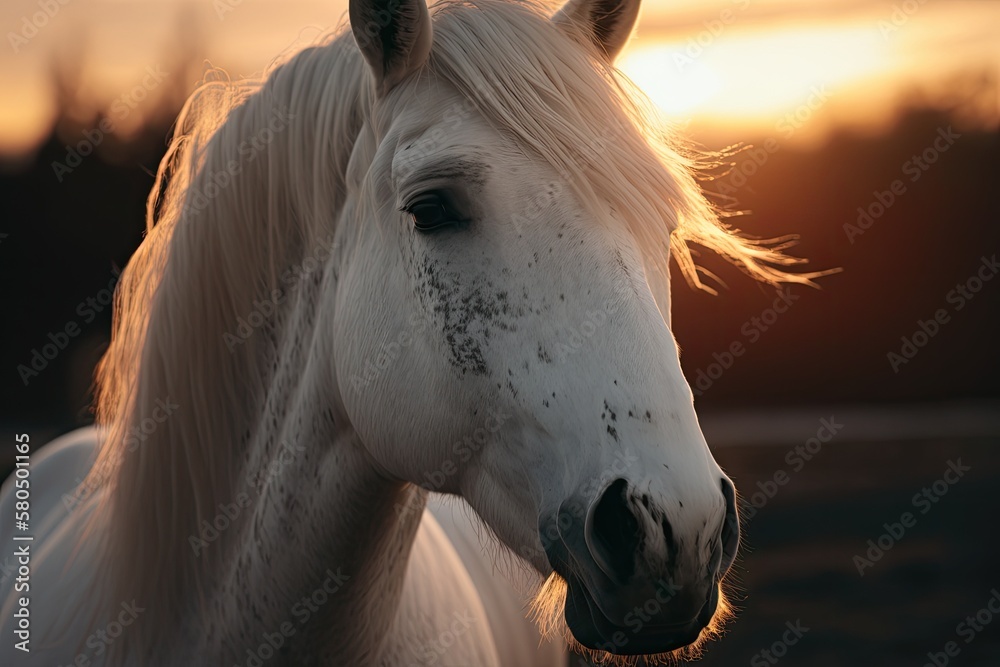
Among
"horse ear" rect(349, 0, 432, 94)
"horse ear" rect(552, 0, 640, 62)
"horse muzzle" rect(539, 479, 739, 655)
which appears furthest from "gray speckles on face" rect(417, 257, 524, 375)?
"horse ear" rect(552, 0, 640, 62)

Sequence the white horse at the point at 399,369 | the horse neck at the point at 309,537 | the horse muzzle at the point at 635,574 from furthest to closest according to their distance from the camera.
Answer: the horse neck at the point at 309,537
the white horse at the point at 399,369
the horse muzzle at the point at 635,574

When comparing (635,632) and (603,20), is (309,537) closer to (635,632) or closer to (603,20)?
(635,632)

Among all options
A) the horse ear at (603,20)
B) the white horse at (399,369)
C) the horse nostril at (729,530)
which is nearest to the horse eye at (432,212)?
the white horse at (399,369)

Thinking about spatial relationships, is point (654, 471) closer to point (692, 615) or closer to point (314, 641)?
point (692, 615)

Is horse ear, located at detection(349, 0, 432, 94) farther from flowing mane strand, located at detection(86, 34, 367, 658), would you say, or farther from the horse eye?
the horse eye

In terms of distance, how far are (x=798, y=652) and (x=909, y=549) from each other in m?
4.54

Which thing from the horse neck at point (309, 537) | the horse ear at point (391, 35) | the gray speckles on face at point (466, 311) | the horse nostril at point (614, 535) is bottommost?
the horse neck at point (309, 537)

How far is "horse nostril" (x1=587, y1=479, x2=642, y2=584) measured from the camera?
1.34 meters

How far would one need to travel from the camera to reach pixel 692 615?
1.35 m

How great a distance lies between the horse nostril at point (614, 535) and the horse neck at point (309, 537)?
0.61 metres

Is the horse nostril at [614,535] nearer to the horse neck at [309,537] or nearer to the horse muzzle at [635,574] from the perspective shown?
the horse muzzle at [635,574]

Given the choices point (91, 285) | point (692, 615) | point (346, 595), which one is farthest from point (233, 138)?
point (91, 285)

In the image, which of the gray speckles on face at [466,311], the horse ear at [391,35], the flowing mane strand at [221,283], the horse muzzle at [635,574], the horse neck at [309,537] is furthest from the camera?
the flowing mane strand at [221,283]

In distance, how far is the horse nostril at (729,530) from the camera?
1403 mm
